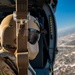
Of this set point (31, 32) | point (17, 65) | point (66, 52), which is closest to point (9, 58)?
point (17, 65)

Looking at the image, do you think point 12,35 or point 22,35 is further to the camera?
point 12,35

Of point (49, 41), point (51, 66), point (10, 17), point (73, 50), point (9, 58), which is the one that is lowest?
point (73, 50)

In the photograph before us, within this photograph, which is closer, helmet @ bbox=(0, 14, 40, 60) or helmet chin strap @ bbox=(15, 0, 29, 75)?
helmet chin strap @ bbox=(15, 0, 29, 75)

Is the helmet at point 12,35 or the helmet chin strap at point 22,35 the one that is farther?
the helmet at point 12,35

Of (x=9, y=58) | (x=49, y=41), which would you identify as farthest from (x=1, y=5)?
(x=9, y=58)

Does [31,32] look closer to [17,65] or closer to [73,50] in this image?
[17,65]

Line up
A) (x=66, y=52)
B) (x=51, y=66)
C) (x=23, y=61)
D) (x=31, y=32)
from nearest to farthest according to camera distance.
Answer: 1. (x=23, y=61)
2. (x=31, y=32)
3. (x=51, y=66)
4. (x=66, y=52)

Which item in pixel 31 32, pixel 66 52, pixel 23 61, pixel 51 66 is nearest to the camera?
pixel 23 61

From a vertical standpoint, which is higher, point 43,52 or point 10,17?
point 10,17

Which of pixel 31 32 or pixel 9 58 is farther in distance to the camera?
pixel 31 32
